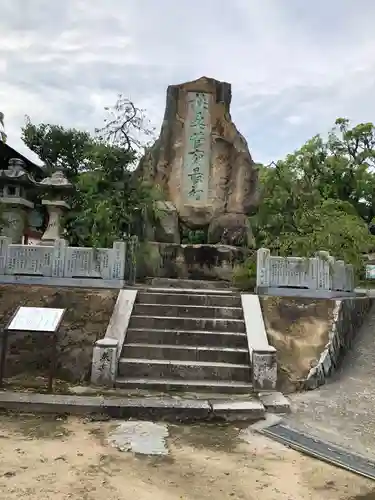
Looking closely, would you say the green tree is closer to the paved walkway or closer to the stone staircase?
the stone staircase

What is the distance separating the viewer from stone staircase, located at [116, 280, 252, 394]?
21.7 ft

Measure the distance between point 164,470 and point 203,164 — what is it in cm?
1099

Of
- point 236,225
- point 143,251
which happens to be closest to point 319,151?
point 236,225

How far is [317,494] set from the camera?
367 cm

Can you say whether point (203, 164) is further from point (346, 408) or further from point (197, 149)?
point (346, 408)

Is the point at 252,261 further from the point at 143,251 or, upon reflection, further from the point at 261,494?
the point at 261,494

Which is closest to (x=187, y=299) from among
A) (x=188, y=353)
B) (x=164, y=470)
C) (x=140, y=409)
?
(x=188, y=353)

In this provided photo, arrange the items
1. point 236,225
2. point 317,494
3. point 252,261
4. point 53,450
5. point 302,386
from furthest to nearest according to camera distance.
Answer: point 236,225
point 252,261
point 302,386
point 53,450
point 317,494

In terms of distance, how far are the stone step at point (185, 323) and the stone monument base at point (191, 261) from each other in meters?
4.49

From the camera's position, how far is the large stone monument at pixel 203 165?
1384cm

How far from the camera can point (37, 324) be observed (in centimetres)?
616

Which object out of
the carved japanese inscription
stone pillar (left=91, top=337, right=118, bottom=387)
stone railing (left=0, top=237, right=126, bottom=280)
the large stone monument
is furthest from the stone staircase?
the carved japanese inscription

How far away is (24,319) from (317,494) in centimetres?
432

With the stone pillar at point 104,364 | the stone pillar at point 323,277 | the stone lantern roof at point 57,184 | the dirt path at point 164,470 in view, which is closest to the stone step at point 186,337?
the stone pillar at point 104,364
